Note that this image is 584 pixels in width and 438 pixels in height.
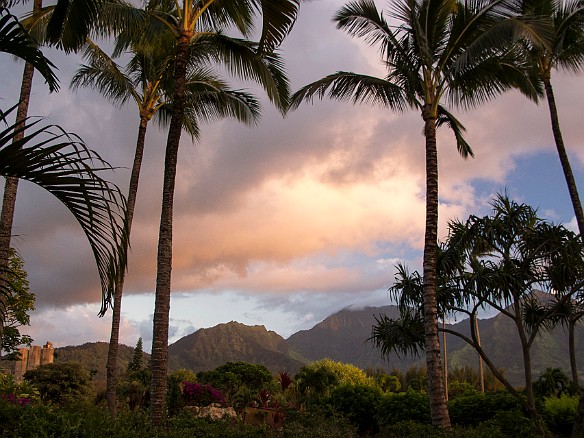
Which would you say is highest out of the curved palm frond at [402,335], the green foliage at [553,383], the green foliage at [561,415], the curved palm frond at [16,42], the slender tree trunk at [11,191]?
the slender tree trunk at [11,191]

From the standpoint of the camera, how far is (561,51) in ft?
48.2

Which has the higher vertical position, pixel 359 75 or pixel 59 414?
pixel 359 75

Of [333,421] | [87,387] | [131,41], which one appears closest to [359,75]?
[131,41]

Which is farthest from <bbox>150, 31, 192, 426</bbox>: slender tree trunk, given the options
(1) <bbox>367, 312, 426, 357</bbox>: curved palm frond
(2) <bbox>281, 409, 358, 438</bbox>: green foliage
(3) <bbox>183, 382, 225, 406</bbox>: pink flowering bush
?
(3) <bbox>183, 382, 225, 406</bbox>: pink flowering bush

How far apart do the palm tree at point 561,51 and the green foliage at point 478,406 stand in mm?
5538

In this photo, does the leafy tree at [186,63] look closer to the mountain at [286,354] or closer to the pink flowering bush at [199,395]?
the pink flowering bush at [199,395]

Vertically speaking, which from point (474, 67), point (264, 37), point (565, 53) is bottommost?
point (264, 37)

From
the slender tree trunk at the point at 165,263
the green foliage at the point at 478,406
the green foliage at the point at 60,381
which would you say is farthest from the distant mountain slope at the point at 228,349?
the slender tree trunk at the point at 165,263

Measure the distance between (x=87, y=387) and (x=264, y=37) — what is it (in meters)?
16.9

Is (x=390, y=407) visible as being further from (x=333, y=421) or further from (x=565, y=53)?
(x=565, y=53)

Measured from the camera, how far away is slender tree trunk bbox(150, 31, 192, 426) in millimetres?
8953

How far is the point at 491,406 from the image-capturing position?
16.1 meters

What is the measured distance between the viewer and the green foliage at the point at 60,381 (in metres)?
20.7

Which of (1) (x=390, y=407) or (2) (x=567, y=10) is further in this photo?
(1) (x=390, y=407)
